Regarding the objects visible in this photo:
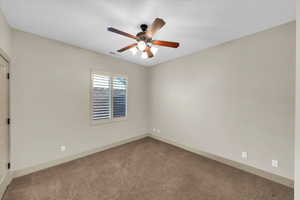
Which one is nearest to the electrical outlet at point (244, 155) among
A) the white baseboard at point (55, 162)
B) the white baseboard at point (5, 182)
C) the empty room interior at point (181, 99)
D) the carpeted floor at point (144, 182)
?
the empty room interior at point (181, 99)

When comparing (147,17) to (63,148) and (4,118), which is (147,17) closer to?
(4,118)

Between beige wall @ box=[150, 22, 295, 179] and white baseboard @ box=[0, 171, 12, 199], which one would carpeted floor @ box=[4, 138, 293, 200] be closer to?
white baseboard @ box=[0, 171, 12, 199]

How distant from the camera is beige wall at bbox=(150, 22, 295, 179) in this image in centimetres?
217

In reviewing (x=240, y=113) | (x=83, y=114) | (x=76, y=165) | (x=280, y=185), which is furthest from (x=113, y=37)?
(x=280, y=185)

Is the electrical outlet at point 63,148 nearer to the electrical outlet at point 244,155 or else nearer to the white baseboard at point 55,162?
the white baseboard at point 55,162

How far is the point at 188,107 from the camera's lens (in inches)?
140

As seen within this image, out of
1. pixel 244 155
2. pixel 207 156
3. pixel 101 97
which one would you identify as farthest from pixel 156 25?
pixel 207 156

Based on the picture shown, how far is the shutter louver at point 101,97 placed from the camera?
133 inches

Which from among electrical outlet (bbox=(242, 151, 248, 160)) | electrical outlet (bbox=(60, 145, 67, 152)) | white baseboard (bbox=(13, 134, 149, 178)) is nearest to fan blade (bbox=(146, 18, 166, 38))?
electrical outlet (bbox=(242, 151, 248, 160))

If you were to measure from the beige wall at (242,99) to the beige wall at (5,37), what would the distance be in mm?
3582

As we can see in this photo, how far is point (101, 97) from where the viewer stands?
3.54 metres

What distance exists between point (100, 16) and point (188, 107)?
9.44ft

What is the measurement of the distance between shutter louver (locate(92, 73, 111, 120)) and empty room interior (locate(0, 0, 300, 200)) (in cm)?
3

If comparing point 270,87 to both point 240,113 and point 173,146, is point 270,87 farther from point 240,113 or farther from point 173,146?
point 173,146
